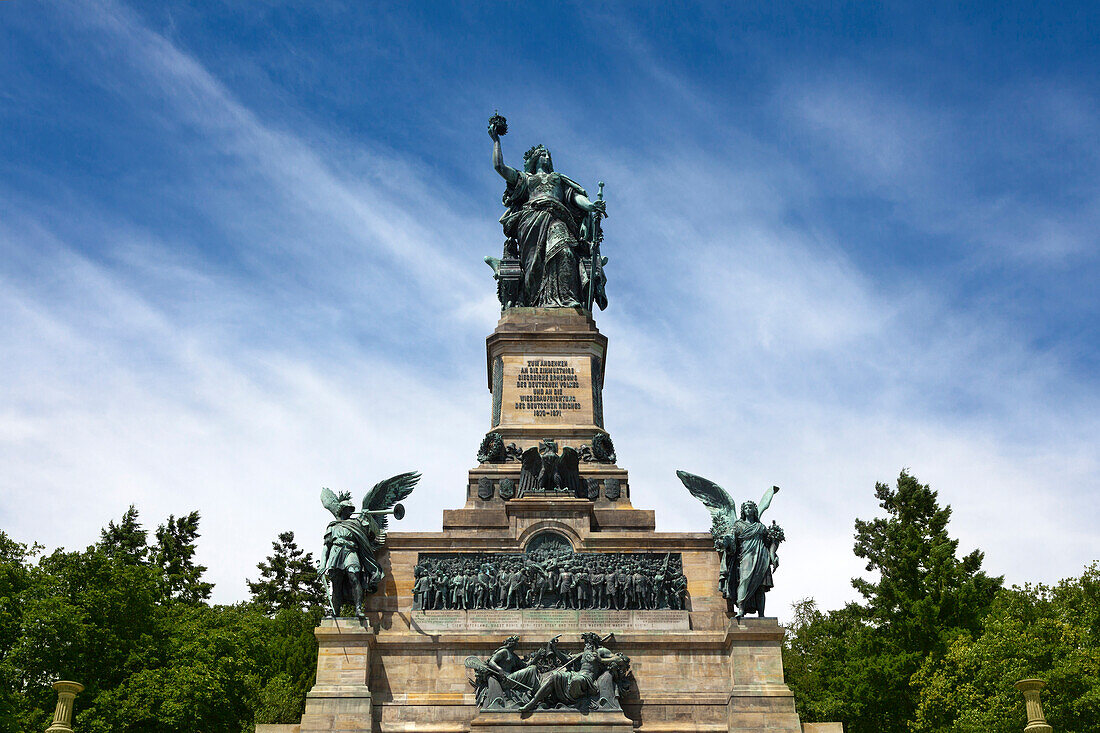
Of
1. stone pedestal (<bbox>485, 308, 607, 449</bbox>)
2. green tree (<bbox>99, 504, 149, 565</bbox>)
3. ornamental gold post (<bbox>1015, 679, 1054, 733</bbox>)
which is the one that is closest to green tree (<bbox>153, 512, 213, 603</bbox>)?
green tree (<bbox>99, 504, 149, 565</bbox>)

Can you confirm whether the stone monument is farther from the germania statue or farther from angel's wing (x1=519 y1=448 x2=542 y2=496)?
the germania statue

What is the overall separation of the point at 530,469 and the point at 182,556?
32.2 meters

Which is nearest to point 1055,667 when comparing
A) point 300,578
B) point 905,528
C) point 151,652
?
point 905,528

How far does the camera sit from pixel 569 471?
28.7 metres

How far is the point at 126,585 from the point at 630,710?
16382 mm

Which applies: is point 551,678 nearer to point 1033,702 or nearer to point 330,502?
point 330,502

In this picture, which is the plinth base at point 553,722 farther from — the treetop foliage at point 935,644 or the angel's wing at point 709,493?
the treetop foliage at point 935,644

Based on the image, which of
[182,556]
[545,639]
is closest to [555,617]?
[545,639]

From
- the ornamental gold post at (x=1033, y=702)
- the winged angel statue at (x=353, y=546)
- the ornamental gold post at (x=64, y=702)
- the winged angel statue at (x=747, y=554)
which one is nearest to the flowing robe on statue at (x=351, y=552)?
the winged angel statue at (x=353, y=546)

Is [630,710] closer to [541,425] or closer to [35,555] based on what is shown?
[541,425]

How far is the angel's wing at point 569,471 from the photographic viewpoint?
28.6 metres

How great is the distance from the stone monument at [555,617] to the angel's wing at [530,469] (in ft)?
0.20

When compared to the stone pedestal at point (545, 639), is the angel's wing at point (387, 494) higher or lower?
higher

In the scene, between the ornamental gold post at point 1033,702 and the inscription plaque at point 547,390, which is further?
Result: the inscription plaque at point 547,390
